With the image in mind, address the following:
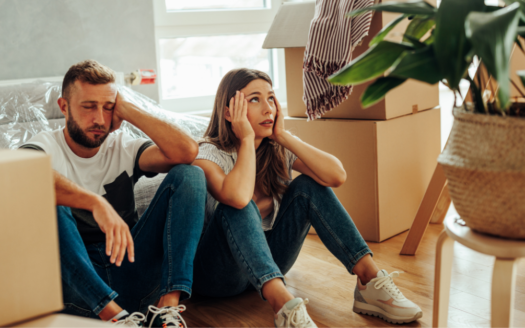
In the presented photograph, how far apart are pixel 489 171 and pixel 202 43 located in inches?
92.1

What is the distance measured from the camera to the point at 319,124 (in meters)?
2.16

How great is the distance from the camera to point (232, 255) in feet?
4.69

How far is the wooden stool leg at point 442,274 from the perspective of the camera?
95 cm

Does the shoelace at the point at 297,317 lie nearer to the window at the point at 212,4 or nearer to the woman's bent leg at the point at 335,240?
the woman's bent leg at the point at 335,240

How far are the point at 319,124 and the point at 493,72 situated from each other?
1545 mm

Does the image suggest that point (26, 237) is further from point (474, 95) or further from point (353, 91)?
point (353, 91)

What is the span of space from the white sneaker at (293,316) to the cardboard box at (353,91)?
1012 millimetres

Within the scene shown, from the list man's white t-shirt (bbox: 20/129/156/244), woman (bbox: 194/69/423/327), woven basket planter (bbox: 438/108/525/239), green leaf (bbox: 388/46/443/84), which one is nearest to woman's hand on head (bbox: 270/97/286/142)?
woman (bbox: 194/69/423/327)

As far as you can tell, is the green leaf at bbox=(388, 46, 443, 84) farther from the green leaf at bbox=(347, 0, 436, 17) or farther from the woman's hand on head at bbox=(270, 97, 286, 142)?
the woman's hand on head at bbox=(270, 97, 286, 142)

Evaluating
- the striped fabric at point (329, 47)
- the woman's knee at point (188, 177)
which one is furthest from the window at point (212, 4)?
the woman's knee at point (188, 177)

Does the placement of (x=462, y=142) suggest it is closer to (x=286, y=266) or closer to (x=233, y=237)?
(x=233, y=237)

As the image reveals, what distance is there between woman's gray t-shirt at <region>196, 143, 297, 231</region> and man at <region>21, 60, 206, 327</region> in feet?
0.30

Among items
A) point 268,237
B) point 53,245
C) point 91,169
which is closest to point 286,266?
point 268,237

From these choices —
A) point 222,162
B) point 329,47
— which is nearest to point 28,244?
point 222,162
